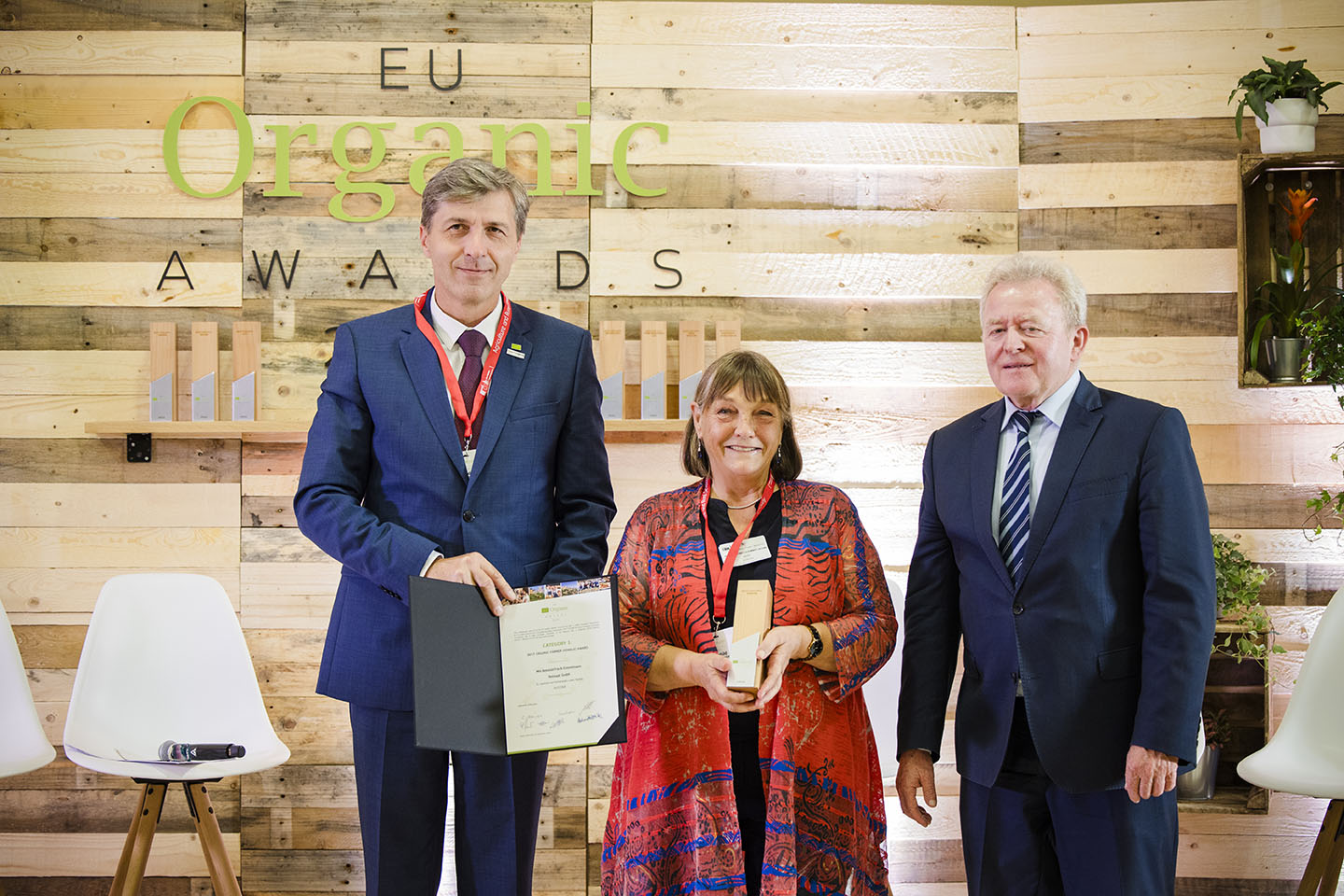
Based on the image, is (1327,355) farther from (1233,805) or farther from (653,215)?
(653,215)

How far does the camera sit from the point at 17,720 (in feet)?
9.50

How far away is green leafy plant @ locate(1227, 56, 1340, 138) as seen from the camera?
3.24m

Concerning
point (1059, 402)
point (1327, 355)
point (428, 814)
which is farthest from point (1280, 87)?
point (428, 814)

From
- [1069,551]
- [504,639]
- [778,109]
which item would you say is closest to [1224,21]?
[778,109]

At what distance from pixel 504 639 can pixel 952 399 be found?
216 cm

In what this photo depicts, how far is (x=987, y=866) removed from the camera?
188 centimetres

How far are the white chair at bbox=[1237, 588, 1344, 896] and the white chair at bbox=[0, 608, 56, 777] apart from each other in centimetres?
323

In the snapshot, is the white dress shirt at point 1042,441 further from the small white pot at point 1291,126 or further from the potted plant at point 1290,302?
the small white pot at point 1291,126

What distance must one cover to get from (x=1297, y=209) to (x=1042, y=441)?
198 centimetres

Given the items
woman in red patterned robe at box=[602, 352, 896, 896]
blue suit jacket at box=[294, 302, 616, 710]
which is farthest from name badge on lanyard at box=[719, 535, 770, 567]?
blue suit jacket at box=[294, 302, 616, 710]

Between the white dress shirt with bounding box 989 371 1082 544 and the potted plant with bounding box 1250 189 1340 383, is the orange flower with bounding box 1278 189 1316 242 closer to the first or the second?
the potted plant with bounding box 1250 189 1340 383

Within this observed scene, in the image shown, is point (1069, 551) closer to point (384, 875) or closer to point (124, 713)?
point (384, 875)

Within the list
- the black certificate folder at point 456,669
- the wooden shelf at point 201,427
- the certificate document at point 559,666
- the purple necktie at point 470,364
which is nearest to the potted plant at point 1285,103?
the purple necktie at point 470,364

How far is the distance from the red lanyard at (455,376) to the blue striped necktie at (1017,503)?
0.99 meters
